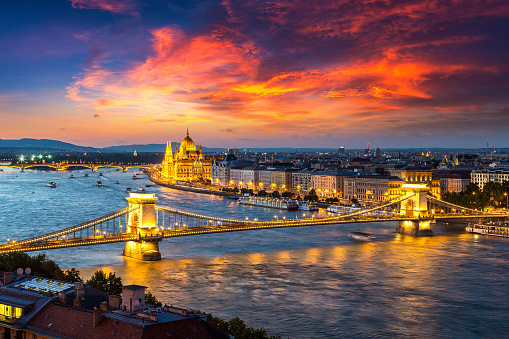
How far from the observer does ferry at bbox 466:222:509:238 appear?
3540 cm

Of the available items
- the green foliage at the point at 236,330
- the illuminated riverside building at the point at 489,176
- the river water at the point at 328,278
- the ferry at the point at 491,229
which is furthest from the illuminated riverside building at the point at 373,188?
the green foliage at the point at 236,330

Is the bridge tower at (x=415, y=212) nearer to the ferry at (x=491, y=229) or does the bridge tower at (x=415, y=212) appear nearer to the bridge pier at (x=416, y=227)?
the bridge pier at (x=416, y=227)

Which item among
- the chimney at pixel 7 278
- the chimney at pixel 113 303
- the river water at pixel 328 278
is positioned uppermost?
the chimney at pixel 7 278

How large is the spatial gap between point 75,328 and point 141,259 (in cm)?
1457

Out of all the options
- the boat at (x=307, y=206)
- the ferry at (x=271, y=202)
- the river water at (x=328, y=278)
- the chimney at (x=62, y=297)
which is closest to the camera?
the chimney at (x=62, y=297)

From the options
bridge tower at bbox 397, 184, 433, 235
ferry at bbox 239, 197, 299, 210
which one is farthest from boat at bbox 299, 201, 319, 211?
bridge tower at bbox 397, 184, 433, 235

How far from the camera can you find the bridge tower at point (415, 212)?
3588 centimetres

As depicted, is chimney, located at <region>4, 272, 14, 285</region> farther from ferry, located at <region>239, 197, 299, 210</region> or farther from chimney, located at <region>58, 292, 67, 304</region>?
ferry, located at <region>239, 197, 299, 210</region>

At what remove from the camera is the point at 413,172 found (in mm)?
60469

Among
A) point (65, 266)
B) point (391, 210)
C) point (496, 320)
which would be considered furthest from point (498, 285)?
point (391, 210)

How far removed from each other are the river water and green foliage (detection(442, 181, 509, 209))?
1023cm

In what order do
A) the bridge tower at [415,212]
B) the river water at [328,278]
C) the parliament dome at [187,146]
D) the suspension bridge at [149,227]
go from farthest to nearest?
1. the parliament dome at [187,146]
2. the bridge tower at [415,212]
3. the suspension bridge at [149,227]
4. the river water at [328,278]

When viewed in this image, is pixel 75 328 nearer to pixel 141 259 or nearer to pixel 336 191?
pixel 141 259

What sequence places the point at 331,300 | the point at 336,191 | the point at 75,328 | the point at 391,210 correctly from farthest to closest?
the point at 336,191, the point at 391,210, the point at 331,300, the point at 75,328
